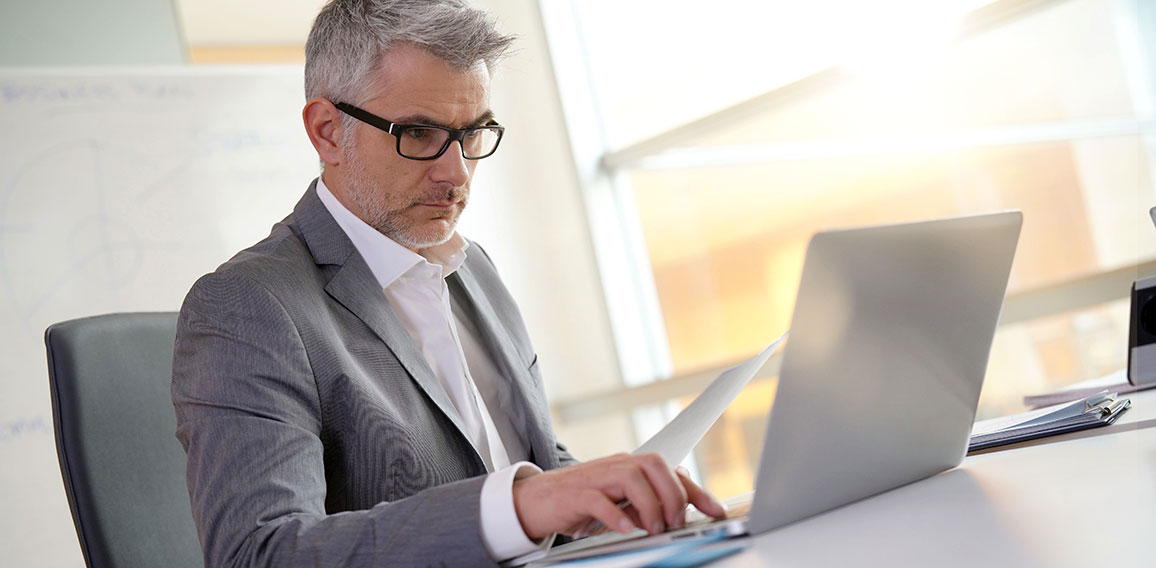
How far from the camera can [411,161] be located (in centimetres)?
137

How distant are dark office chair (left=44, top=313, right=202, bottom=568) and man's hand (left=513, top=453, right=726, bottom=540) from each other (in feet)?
2.14

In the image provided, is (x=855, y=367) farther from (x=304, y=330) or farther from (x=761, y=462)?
(x=304, y=330)

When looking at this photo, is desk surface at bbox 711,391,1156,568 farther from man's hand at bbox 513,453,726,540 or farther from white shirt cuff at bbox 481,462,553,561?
white shirt cuff at bbox 481,462,553,561

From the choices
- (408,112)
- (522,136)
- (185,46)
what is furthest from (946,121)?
(185,46)

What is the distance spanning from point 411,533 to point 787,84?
2874 mm

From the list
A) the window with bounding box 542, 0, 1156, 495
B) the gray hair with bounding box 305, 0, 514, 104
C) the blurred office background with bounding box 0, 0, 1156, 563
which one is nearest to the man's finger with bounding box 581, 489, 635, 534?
the gray hair with bounding box 305, 0, 514, 104

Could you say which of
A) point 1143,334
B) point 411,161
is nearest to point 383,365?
point 411,161

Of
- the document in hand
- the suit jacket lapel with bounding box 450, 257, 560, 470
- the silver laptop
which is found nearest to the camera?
the silver laptop

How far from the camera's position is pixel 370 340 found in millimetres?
1210

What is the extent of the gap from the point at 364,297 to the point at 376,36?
0.36 meters

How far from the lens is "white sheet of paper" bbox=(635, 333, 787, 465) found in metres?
0.89

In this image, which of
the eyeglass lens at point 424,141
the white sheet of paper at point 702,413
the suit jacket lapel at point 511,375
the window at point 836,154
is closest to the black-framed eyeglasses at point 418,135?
the eyeglass lens at point 424,141

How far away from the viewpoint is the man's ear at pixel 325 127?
4.60 feet

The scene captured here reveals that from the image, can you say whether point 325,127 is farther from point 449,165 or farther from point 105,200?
point 105,200
